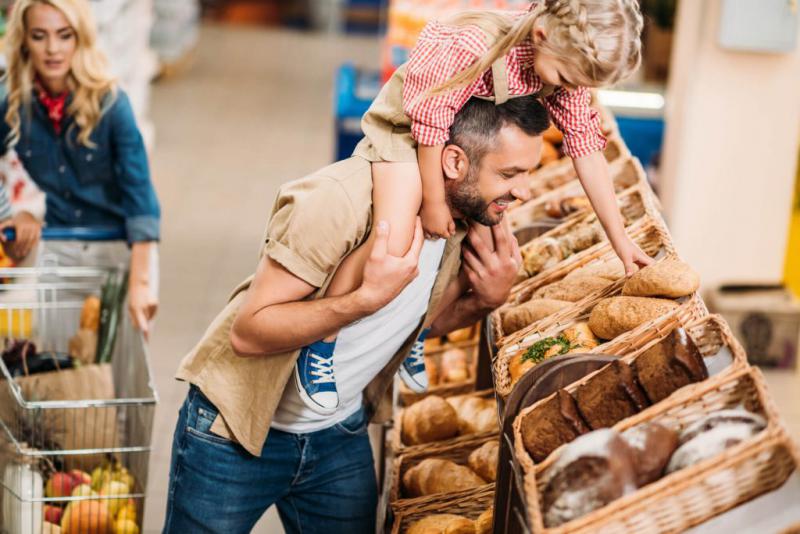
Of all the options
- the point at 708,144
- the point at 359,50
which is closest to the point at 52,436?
the point at 708,144

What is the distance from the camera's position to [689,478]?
159 centimetres

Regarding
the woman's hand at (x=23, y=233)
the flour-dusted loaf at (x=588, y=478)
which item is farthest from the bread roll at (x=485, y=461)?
the woman's hand at (x=23, y=233)

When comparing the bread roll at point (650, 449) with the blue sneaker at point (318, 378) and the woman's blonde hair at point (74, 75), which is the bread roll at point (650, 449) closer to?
the blue sneaker at point (318, 378)

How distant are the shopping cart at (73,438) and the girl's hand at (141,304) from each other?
53 mm

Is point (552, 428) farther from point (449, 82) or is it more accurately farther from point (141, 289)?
point (141, 289)

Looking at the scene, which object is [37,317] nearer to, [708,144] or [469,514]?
[469,514]

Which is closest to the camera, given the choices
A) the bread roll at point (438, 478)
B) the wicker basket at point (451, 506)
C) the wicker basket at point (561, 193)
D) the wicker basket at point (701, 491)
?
the wicker basket at point (701, 491)

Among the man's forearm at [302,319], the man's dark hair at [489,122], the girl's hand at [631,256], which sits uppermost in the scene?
the man's dark hair at [489,122]

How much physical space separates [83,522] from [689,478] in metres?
1.89

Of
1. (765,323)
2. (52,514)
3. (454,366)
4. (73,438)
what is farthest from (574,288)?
(765,323)

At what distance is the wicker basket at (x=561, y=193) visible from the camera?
123 inches

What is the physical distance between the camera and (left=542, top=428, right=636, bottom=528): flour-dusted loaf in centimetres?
163

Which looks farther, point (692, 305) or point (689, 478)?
point (692, 305)

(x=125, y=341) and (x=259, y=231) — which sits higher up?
(x=125, y=341)
